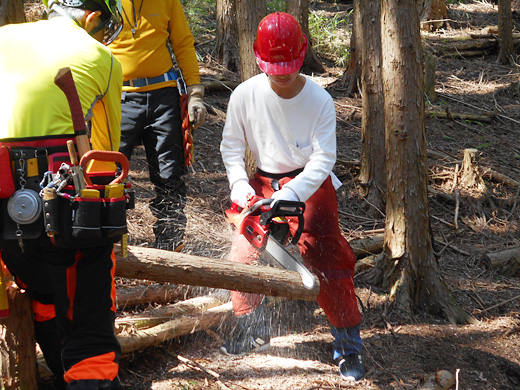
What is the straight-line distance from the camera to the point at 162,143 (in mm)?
4195

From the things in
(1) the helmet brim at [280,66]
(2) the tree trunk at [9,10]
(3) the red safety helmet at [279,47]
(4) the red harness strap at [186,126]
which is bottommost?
(4) the red harness strap at [186,126]

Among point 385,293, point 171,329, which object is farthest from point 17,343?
point 385,293

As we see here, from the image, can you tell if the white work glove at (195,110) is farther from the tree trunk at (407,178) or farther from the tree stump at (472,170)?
the tree stump at (472,170)

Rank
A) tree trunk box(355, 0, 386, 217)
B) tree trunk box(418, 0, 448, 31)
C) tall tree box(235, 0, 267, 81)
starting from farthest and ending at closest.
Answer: tree trunk box(418, 0, 448, 31) → tree trunk box(355, 0, 386, 217) → tall tree box(235, 0, 267, 81)

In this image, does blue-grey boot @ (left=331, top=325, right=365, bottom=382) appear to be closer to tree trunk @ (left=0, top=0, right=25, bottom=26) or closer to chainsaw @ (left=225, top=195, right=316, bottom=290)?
chainsaw @ (left=225, top=195, right=316, bottom=290)

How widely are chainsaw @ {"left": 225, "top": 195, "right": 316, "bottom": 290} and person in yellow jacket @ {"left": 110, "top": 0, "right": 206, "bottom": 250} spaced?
116 centimetres

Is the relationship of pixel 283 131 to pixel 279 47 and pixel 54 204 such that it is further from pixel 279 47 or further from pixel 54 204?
pixel 54 204

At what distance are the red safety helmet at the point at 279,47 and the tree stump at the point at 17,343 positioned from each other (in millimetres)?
1854

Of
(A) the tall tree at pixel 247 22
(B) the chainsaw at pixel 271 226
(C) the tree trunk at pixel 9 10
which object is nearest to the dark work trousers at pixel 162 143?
(A) the tall tree at pixel 247 22

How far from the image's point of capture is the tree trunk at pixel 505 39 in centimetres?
1058

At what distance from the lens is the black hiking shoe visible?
3518mm

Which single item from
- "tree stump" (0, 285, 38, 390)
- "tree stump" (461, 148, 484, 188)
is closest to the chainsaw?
"tree stump" (0, 285, 38, 390)

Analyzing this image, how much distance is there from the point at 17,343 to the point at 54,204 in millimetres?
833

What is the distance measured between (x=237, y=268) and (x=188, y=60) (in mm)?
2134
